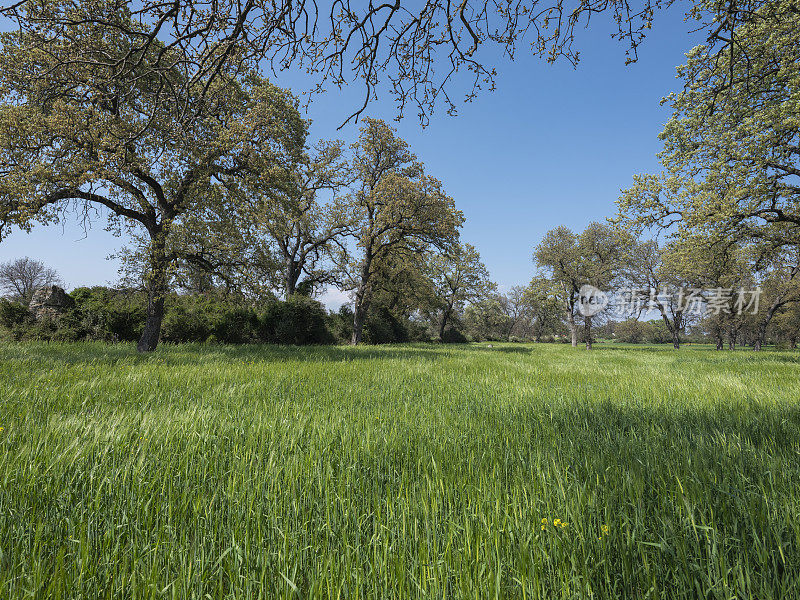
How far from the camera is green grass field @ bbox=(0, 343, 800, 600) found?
1260mm

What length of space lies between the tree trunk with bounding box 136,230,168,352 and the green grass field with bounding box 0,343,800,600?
7.01m

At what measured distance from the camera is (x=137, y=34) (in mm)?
2361

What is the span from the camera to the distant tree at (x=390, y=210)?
1794 cm

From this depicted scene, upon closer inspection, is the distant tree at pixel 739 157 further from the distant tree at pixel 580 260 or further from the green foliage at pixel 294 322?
the green foliage at pixel 294 322

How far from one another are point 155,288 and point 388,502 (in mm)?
11829

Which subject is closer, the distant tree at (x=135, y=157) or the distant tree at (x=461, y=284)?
the distant tree at (x=135, y=157)

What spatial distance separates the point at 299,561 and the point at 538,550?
44.2 inches

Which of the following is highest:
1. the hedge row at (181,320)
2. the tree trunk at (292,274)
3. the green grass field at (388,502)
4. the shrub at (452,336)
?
the tree trunk at (292,274)

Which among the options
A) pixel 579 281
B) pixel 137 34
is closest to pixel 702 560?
pixel 137 34

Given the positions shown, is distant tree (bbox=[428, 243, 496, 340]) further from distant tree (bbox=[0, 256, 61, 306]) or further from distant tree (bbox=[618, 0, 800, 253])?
distant tree (bbox=[0, 256, 61, 306])

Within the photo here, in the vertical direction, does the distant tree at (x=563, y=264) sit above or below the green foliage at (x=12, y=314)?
above

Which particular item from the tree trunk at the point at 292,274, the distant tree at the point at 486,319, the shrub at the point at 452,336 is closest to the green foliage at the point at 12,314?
the tree trunk at the point at 292,274

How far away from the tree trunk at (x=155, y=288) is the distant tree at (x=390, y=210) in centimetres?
1110

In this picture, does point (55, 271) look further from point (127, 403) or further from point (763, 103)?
point (763, 103)
